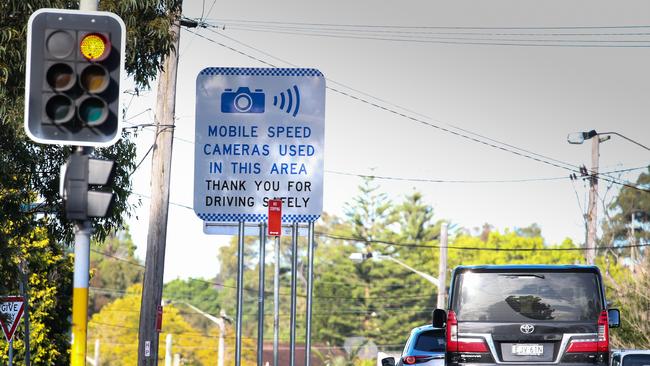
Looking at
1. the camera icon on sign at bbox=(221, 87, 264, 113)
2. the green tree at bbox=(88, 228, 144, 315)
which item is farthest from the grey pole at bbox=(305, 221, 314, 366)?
the green tree at bbox=(88, 228, 144, 315)

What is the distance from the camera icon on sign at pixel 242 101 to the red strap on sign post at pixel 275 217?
1.57 metres

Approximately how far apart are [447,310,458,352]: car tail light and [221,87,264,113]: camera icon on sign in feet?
13.1

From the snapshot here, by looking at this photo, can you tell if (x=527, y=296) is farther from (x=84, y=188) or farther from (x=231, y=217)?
(x=84, y=188)

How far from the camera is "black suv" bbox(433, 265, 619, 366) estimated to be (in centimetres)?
1906

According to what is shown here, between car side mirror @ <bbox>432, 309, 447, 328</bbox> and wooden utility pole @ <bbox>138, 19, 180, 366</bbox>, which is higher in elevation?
wooden utility pole @ <bbox>138, 19, 180, 366</bbox>

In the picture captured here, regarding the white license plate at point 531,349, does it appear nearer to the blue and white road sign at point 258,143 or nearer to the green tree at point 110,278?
the blue and white road sign at point 258,143

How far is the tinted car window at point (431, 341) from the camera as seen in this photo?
24266 mm

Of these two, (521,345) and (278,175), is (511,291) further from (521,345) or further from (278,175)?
(278,175)

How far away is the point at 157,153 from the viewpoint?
90.6ft

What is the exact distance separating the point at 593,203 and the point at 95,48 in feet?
117

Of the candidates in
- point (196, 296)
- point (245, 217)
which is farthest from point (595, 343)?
point (196, 296)

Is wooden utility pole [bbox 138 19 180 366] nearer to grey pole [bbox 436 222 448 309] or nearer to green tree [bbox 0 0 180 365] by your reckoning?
green tree [bbox 0 0 180 365]

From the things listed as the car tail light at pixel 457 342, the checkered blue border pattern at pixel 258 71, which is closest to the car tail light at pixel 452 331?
the car tail light at pixel 457 342

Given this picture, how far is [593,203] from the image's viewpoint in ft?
148
